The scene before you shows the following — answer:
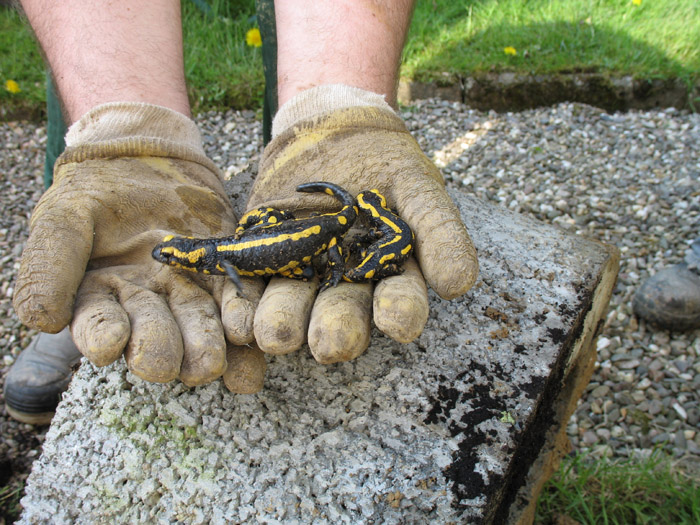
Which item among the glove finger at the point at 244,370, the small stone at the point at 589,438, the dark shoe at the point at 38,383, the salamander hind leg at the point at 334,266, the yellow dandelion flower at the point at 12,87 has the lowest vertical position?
the dark shoe at the point at 38,383

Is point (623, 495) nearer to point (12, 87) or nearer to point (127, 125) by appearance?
point (127, 125)

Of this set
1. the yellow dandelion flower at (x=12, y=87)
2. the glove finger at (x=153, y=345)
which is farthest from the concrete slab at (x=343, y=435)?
the yellow dandelion flower at (x=12, y=87)

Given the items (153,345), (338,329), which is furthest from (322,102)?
(153,345)

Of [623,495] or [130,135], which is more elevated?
[130,135]

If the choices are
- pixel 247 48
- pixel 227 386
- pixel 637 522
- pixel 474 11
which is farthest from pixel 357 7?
pixel 474 11

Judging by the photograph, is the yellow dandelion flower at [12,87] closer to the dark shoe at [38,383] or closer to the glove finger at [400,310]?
the dark shoe at [38,383]

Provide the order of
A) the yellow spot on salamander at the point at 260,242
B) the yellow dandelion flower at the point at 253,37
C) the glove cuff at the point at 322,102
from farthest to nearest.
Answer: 1. the yellow dandelion flower at the point at 253,37
2. the glove cuff at the point at 322,102
3. the yellow spot on salamander at the point at 260,242
